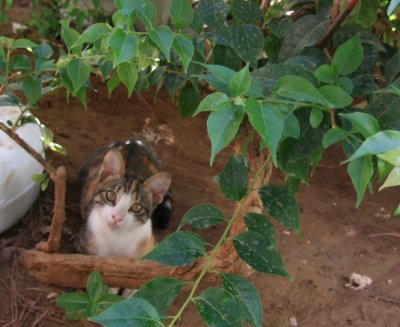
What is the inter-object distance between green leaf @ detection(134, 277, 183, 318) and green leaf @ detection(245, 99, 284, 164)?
0.41 metres

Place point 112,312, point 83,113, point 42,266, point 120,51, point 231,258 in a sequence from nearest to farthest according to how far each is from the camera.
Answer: point 112,312 < point 120,51 < point 231,258 < point 42,266 < point 83,113

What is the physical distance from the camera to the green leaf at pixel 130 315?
3.13ft

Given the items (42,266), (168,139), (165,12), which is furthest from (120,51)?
(168,139)

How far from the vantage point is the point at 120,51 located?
1.07 m

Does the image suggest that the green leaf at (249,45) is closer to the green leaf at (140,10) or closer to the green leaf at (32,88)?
the green leaf at (140,10)

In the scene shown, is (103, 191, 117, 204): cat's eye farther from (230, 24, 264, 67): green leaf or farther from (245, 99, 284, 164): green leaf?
(245, 99, 284, 164): green leaf

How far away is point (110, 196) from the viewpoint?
2.33 m

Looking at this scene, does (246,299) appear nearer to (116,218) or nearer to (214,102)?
(214,102)

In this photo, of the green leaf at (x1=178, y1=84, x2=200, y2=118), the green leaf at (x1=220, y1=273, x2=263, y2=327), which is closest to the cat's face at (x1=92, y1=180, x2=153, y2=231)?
the green leaf at (x1=178, y1=84, x2=200, y2=118)

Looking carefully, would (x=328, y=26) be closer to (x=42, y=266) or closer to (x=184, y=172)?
(x=42, y=266)

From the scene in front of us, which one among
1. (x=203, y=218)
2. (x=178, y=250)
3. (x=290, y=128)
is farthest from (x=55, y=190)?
(x=290, y=128)

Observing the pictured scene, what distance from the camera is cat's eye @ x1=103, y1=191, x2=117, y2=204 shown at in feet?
7.63

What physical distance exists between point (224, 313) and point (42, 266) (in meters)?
1.21

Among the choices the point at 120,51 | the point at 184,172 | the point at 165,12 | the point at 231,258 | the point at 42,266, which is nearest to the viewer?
the point at 120,51
